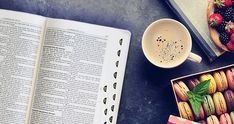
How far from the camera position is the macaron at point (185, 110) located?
76cm

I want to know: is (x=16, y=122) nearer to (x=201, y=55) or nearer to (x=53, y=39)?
(x=53, y=39)

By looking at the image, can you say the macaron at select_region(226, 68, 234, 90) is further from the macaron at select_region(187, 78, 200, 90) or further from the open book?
the open book

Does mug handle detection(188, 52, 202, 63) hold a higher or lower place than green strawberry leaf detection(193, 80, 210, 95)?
higher

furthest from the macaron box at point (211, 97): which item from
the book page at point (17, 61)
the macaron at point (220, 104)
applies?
the book page at point (17, 61)

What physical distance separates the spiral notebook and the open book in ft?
0.31

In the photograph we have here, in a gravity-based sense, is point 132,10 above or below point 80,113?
above

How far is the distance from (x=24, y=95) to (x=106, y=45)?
0.49ft

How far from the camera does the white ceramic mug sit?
0.77 meters

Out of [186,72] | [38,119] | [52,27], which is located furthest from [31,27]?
[186,72]

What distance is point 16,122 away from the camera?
0.77 m

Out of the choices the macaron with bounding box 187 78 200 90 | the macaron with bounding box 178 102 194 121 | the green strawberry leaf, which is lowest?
the macaron with bounding box 178 102 194 121

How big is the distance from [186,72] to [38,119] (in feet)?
0.81

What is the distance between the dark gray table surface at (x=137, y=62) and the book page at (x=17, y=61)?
0.03 meters

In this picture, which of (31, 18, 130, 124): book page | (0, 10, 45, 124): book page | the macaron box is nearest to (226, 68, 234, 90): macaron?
the macaron box
